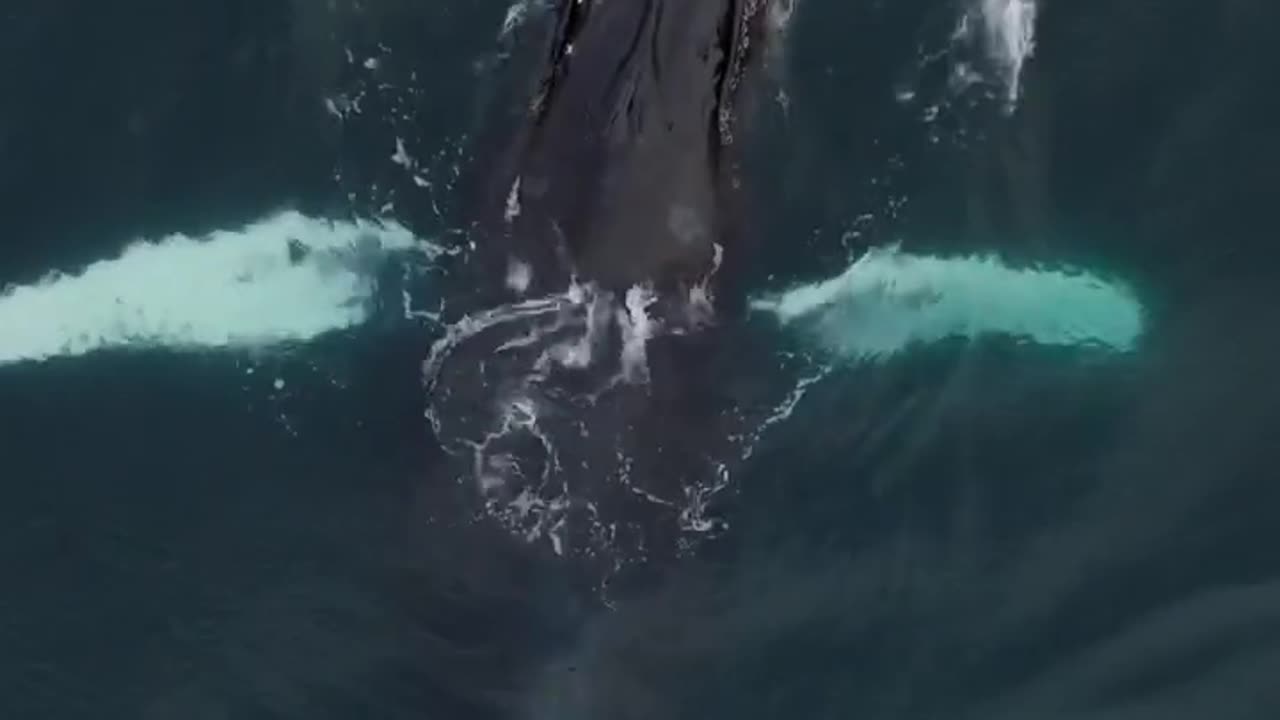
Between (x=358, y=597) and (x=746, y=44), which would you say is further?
(x=746, y=44)

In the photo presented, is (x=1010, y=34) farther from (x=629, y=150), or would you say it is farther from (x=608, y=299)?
(x=608, y=299)

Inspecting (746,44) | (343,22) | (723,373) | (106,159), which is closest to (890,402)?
(723,373)

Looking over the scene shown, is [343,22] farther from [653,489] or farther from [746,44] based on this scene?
[653,489]

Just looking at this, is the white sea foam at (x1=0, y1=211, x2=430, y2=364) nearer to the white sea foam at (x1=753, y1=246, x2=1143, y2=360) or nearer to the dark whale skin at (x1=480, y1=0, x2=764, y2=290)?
the dark whale skin at (x1=480, y1=0, x2=764, y2=290)

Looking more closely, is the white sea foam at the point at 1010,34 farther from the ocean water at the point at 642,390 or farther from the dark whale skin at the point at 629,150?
the dark whale skin at the point at 629,150

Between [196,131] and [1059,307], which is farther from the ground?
[196,131]

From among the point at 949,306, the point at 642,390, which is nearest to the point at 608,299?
the point at 642,390
